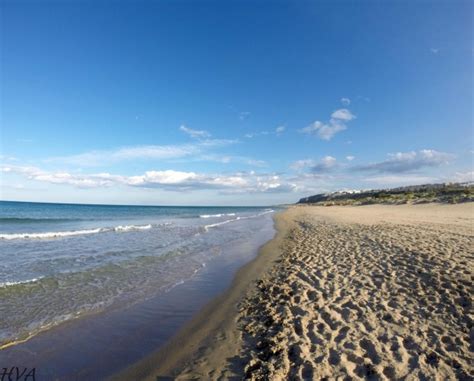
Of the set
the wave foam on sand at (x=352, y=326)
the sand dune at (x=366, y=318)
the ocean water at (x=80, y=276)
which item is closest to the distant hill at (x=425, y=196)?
the sand dune at (x=366, y=318)

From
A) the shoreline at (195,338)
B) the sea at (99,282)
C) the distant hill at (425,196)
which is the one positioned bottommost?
the shoreline at (195,338)

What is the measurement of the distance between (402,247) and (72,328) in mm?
12805

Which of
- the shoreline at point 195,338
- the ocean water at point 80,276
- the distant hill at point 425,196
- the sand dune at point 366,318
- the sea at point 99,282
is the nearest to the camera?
the sand dune at point 366,318

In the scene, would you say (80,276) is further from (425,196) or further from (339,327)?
(425,196)

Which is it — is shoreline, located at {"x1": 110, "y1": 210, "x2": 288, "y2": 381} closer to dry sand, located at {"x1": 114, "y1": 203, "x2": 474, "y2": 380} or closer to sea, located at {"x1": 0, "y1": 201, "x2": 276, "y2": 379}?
dry sand, located at {"x1": 114, "y1": 203, "x2": 474, "y2": 380}

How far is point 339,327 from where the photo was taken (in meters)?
6.16

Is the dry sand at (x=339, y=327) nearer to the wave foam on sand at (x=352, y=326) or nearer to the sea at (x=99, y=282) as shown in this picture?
the wave foam on sand at (x=352, y=326)

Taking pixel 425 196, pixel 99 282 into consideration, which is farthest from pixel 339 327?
pixel 425 196

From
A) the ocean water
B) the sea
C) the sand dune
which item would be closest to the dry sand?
the sand dune

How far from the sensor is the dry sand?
15.9 feet

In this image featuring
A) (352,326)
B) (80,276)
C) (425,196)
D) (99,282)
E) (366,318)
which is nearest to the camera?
(352,326)

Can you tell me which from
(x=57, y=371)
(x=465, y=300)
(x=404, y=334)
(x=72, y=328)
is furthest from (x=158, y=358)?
(x=465, y=300)

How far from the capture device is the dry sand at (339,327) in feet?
15.9

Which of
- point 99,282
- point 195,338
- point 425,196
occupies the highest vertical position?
point 425,196
